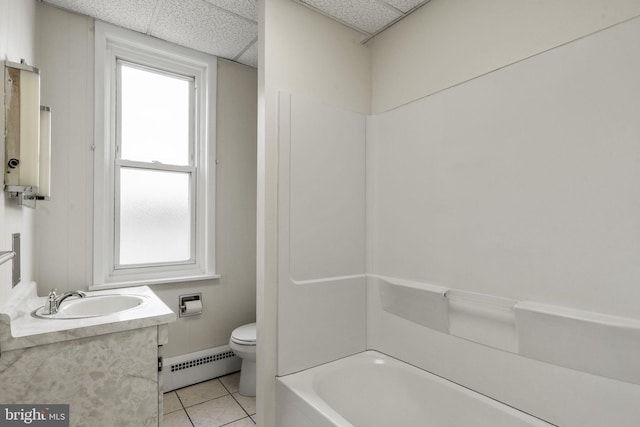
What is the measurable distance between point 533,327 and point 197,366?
2165 mm

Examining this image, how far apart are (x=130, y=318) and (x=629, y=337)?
1892 millimetres

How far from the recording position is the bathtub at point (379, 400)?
4.58 ft

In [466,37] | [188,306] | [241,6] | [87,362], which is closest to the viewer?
[87,362]

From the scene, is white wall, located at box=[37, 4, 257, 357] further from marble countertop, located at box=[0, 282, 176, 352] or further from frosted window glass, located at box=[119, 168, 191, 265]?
marble countertop, located at box=[0, 282, 176, 352]

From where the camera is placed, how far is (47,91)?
1903 mm

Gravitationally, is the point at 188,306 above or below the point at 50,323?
below

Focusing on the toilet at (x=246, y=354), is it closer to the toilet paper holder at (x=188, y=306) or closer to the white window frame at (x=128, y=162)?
the toilet paper holder at (x=188, y=306)

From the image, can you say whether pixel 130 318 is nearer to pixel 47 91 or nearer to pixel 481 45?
pixel 47 91

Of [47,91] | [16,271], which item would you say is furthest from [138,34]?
[16,271]

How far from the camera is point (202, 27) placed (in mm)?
2098

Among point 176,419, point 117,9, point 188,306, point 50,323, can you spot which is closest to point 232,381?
point 176,419

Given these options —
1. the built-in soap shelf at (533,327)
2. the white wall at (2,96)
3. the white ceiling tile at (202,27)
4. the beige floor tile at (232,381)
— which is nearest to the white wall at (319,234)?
the built-in soap shelf at (533,327)

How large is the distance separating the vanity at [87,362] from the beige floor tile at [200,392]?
0.76m

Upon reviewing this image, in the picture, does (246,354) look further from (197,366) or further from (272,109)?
(272,109)
